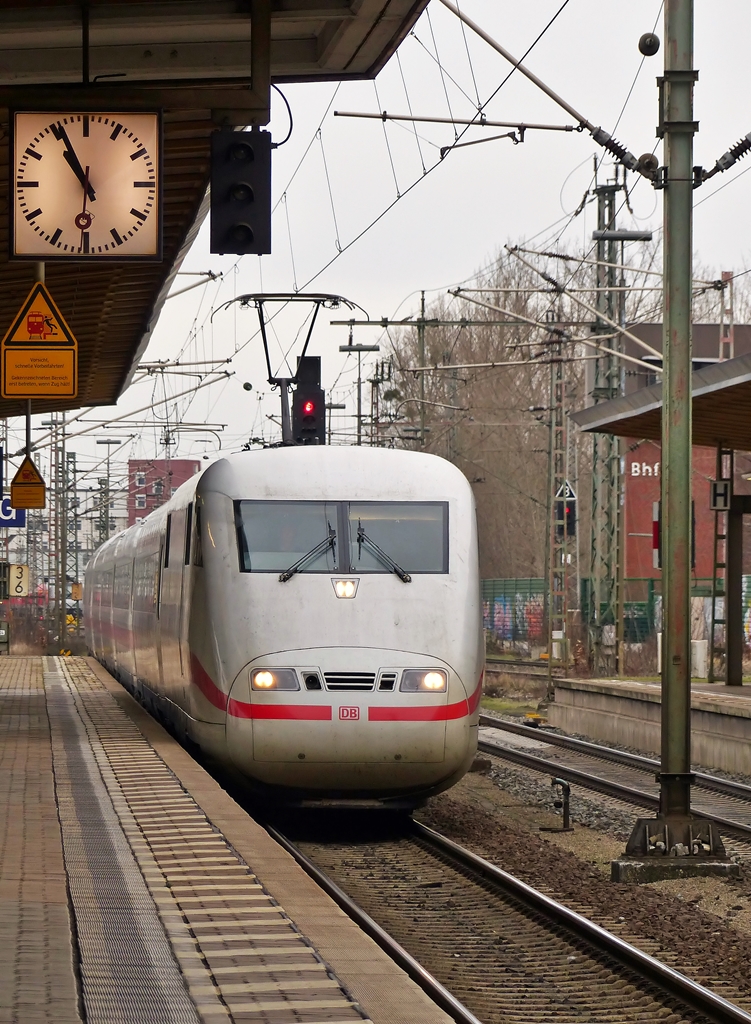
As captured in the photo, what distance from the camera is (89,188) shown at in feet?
25.1

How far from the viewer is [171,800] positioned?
29.6ft

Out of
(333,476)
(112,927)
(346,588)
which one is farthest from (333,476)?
(112,927)

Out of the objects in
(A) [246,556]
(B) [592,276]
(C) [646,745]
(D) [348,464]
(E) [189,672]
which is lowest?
(C) [646,745]

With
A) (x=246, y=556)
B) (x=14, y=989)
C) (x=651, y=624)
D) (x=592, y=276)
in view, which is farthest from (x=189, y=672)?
(x=592, y=276)

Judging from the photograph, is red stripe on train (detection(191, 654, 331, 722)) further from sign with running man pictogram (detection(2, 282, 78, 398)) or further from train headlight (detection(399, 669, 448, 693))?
sign with running man pictogram (detection(2, 282, 78, 398))

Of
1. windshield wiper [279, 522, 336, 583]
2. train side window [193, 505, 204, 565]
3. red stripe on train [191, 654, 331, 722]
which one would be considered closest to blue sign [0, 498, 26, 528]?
train side window [193, 505, 204, 565]

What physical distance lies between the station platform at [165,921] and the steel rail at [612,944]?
1442 mm

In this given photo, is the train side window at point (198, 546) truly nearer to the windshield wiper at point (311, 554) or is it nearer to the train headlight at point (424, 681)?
the windshield wiper at point (311, 554)

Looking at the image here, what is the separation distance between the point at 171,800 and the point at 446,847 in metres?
2.32

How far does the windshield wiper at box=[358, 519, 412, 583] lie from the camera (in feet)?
35.3

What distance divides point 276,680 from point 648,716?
404 inches

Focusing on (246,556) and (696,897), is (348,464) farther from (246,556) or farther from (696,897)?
(696,897)

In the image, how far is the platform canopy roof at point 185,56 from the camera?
808 centimetres

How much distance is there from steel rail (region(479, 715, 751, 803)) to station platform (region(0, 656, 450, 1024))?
15.0ft
